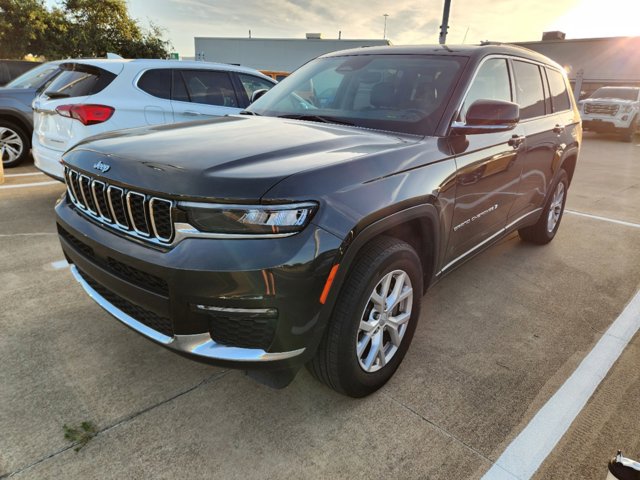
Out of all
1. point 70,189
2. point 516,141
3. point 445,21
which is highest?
point 445,21

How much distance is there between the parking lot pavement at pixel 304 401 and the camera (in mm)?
1996

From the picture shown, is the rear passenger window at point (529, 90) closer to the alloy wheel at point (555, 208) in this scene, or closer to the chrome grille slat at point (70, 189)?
the alloy wheel at point (555, 208)

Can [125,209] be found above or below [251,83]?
below

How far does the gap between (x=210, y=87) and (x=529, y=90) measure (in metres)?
3.83

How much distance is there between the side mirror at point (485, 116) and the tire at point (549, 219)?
209 cm

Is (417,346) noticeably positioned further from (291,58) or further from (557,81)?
(291,58)

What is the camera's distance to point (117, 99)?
16.4ft

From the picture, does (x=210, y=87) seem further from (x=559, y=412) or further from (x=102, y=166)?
(x=559, y=412)

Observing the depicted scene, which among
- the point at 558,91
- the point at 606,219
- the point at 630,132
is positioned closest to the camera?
the point at 558,91

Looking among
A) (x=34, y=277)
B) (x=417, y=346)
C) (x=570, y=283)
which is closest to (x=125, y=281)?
(x=417, y=346)

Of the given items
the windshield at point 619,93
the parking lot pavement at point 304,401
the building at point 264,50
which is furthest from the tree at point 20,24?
the windshield at point 619,93

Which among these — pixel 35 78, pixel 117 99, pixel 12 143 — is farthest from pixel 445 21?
pixel 12 143

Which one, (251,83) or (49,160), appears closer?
(49,160)

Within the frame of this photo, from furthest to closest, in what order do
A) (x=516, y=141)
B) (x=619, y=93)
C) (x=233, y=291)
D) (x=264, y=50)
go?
(x=264, y=50)
(x=619, y=93)
(x=516, y=141)
(x=233, y=291)
